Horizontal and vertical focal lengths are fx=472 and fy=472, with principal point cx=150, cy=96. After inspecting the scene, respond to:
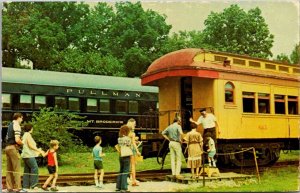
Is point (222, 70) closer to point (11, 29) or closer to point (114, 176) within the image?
point (114, 176)

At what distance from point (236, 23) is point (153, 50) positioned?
4.58 m

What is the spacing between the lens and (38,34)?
18.2 meters

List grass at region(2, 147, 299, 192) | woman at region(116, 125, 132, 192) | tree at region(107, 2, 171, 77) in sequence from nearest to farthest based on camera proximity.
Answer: woman at region(116, 125, 132, 192) → grass at region(2, 147, 299, 192) → tree at region(107, 2, 171, 77)

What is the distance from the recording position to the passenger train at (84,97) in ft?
56.0

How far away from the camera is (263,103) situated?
43.5 feet

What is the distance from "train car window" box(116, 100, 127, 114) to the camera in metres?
20.1

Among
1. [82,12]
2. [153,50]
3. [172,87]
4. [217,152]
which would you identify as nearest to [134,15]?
[82,12]

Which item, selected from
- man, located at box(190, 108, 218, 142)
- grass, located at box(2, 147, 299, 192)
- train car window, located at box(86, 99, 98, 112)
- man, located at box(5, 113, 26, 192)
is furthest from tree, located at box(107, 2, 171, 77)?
man, located at box(5, 113, 26, 192)

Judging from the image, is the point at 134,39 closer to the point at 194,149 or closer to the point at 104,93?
the point at 104,93

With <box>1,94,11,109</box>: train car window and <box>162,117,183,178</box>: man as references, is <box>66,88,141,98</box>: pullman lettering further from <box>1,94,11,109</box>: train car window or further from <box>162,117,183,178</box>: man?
<box>162,117,183,178</box>: man

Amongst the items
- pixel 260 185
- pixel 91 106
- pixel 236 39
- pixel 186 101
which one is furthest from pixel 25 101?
pixel 236 39

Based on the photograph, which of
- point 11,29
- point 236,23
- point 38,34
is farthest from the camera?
point 236,23

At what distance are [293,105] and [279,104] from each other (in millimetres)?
696

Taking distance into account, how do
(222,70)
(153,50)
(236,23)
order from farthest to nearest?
(153,50)
(236,23)
(222,70)
